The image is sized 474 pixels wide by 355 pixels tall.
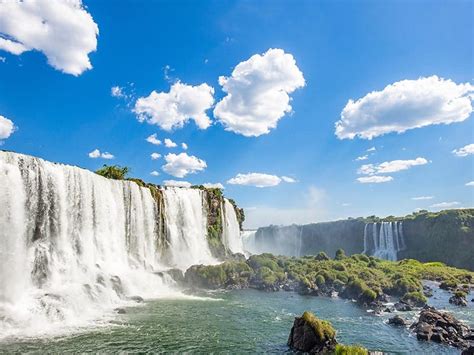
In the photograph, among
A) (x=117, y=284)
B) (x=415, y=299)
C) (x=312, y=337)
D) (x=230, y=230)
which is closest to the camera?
(x=312, y=337)

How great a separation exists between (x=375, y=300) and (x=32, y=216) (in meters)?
29.8

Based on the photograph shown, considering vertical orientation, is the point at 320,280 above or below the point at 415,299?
above

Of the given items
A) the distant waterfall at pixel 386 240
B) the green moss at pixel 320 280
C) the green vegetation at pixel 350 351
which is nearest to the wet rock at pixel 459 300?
the green moss at pixel 320 280

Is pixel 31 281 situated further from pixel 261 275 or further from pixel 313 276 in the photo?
pixel 313 276

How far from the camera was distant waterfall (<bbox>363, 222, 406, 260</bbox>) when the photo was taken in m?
82.0

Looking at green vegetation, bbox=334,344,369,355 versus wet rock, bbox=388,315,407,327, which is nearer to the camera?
green vegetation, bbox=334,344,369,355

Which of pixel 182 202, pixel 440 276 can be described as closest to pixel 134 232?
pixel 182 202

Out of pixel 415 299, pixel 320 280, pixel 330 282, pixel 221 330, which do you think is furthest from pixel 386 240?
pixel 221 330

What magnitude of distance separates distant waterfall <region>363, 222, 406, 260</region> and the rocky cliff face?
3.40ft

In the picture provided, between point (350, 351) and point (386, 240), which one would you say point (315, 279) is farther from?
point (386, 240)

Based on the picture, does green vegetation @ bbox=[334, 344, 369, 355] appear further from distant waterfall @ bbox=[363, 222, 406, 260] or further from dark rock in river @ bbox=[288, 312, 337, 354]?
distant waterfall @ bbox=[363, 222, 406, 260]

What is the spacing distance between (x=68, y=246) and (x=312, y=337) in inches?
892

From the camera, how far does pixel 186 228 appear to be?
171ft

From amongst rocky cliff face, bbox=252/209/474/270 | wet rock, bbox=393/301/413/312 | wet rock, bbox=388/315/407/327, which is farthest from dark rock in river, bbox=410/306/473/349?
rocky cliff face, bbox=252/209/474/270
